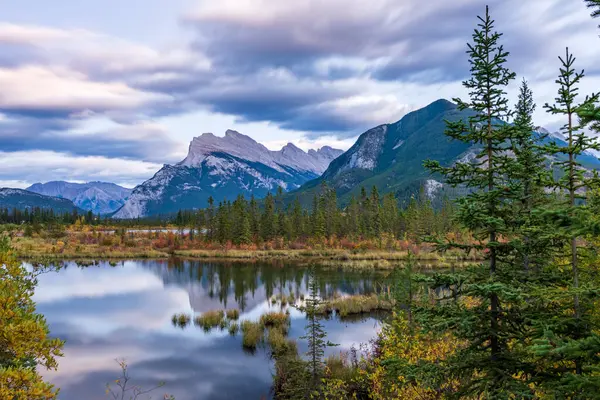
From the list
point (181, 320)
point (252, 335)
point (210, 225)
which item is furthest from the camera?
point (210, 225)

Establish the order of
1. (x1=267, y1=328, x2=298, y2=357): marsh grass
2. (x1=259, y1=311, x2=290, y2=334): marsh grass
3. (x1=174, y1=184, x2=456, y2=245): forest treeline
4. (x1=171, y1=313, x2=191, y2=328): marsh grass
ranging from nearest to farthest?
1. (x1=267, y1=328, x2=298, y2=357): marsh grass
2. (x1=259, y1=311, x2=290, y2=334): marsh grass
3. (x1=171, y1=313, x2=191, y2=328): marsh grass
4. (x1=174, y1=184, x2=456, y2=245): forest treeline

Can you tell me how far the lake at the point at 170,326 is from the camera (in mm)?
23450

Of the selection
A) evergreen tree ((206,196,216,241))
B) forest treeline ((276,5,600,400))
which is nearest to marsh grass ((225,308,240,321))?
forest treeline ((276,5,600,400))

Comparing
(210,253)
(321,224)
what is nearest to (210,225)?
(210,253)

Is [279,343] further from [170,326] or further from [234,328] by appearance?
[170,326]

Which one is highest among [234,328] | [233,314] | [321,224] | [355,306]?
[321,224]

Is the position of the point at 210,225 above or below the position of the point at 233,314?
above

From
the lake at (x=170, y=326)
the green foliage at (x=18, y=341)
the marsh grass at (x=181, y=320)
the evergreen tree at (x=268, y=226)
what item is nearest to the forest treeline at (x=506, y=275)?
the green foliage at (x=18, y=341)

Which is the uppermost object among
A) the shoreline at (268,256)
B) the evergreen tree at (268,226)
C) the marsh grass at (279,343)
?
the evergreen tree at (268,226)

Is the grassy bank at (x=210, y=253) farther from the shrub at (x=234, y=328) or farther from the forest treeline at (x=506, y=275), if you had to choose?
the forest treeline at (x=506, y=275)

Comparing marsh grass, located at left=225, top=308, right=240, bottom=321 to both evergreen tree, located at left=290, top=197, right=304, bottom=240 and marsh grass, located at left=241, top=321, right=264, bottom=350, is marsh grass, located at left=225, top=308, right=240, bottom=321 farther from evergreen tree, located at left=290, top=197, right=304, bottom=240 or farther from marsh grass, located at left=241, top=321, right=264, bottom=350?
evergreen tree, located at left=290, top=197, right=304, bottom=240

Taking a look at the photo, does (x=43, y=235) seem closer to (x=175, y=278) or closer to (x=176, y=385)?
(x=175, y=278)

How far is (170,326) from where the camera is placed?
35.6 metres

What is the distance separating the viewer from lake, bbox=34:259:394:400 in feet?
76.9
